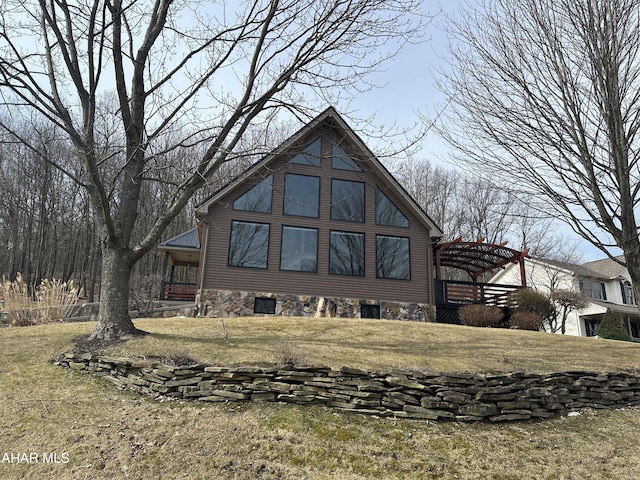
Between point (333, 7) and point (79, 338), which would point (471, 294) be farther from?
point (79, 338)

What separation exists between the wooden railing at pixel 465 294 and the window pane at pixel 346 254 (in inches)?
117

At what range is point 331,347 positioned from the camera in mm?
7453

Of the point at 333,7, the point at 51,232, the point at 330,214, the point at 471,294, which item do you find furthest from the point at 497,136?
the point at 51,232

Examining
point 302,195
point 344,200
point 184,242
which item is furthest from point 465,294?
point 184,242

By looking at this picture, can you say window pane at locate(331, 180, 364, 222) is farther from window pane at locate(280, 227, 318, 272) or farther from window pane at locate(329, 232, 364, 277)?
window pane at locate(280, 227, 318, 272)

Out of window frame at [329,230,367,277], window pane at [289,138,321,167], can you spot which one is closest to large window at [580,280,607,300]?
window frame at [329,230,367,277]

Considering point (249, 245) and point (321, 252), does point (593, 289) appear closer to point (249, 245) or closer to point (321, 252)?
point (321, 252)

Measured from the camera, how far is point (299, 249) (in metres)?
13.6

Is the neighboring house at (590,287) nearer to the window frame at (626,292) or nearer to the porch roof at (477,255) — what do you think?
the window frame at (626,292)

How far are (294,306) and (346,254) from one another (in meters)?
2.41

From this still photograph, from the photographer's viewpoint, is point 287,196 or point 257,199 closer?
point 257,199

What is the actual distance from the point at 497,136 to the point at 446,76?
1.44 meters

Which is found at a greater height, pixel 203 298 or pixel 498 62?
pixel 498 62

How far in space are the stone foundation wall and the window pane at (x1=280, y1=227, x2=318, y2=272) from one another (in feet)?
25.0
